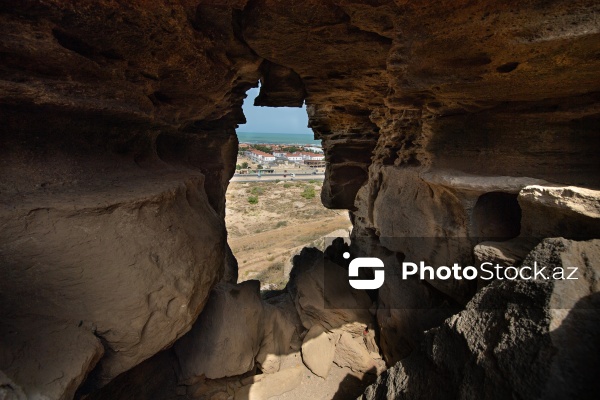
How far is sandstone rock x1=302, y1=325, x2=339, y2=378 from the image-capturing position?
5043 millimetres

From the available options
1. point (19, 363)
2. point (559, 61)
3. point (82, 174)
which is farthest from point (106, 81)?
point (559, 61)

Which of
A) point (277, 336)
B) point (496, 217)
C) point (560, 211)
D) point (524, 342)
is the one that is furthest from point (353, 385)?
point (560, 211)

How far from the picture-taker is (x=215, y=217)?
4434 mm

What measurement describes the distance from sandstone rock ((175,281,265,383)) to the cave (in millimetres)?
26

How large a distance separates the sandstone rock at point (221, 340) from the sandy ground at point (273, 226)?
395 centimetres

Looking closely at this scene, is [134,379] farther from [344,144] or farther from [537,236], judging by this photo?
[344,144]

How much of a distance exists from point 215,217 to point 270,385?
2.69 metres

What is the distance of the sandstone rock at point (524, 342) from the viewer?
68.2 inches

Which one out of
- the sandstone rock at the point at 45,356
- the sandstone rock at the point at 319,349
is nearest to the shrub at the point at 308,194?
the sandstone rock at the point at 319,349

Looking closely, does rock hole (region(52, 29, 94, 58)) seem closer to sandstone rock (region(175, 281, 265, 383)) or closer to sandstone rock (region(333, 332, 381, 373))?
sandstone rock (region(175, 281, 265, 383))

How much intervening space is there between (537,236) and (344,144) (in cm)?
431

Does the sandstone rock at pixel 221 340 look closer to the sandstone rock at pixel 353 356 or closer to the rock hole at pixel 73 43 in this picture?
the sandstone rock at pixel 353 356

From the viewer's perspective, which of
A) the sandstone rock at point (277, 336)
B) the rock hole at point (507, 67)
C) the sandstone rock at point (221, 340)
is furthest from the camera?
the sandstone rock at point (277, 336)

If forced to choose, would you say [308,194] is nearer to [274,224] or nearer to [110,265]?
[274,224]
